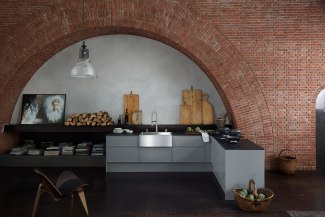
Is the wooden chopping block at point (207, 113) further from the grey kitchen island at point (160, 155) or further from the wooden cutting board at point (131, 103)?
the wooden cutting board at point (131, 103)

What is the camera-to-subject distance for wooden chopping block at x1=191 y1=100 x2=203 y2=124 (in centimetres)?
855

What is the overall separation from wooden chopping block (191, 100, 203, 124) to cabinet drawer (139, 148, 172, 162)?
5.16 ft

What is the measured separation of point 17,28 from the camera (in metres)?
7.68

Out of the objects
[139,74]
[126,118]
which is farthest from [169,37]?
[126,118]

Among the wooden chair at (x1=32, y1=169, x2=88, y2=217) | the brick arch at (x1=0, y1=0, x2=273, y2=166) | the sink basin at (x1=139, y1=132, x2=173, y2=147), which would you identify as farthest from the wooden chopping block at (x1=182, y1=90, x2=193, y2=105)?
the wooden chair at (x1=32, y1=169, x2=88, y2=217)

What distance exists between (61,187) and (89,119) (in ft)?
12.0

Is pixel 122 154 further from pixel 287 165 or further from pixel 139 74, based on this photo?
pixel 287 165

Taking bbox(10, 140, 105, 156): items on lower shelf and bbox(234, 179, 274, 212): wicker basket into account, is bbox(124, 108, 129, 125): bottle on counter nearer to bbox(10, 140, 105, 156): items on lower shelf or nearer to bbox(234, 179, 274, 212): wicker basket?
bbox(10, 140, 105, 156): items on lower shelf

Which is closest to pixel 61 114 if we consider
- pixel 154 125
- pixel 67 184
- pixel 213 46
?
pixel 154 125

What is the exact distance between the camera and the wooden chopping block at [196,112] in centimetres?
855

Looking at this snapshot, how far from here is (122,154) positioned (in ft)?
24.4

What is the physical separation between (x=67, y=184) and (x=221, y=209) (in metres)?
2.69

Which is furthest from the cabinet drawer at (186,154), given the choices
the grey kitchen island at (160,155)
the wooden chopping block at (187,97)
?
the wooden chopping block at (187,97)

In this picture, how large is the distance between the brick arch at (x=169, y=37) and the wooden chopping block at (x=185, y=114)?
4.24ft
